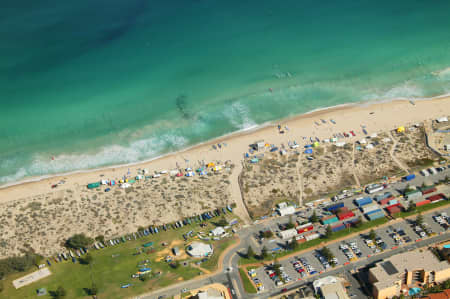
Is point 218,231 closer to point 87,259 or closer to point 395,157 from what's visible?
point 87,259

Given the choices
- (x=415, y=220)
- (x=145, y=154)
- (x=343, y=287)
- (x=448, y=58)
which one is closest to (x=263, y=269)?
(x=343, y=287)

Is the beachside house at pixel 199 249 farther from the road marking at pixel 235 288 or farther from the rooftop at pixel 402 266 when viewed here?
Result: the rooftop at pixel 402 266

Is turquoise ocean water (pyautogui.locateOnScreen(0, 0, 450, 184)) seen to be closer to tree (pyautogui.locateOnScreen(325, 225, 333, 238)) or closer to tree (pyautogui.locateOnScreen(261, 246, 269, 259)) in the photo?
tree (pyautogui.locateOnScreen(261, 246, 269, 259))

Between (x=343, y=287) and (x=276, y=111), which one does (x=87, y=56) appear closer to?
(x=276, y=111)

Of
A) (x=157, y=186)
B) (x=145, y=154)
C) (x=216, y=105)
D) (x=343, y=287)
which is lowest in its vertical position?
(x=343, y=287)

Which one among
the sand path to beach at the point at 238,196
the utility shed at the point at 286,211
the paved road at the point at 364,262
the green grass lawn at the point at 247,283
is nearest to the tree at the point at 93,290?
the green grass lawn at the point at 247,283

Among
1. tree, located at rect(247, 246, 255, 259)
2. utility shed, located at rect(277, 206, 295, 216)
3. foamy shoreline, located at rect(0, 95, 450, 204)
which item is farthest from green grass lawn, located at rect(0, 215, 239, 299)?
foamy shoreline, located at rect(0, 95, 450, 204)
